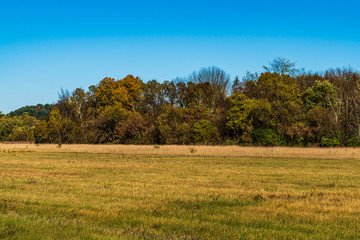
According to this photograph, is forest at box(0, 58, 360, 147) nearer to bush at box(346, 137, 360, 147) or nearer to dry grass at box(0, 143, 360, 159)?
bush at box(346, 137, 360, 147)

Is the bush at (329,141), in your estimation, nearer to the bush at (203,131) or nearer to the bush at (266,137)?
the bush at (266,137)

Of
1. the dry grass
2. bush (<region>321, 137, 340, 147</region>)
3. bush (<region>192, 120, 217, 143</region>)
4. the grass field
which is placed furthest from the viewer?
bush (<region>192, 120, 217, 143</region>)

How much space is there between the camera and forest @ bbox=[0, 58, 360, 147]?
64188 millimetres

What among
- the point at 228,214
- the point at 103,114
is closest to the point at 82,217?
the point at 228,214

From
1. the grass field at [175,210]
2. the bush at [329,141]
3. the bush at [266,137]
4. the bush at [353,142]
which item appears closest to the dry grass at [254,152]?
the bush at [266,137]

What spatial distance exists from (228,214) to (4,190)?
8.44 metres

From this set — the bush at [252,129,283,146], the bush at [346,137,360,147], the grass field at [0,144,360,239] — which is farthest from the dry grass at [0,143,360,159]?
the grass field at [0,144,360,239]

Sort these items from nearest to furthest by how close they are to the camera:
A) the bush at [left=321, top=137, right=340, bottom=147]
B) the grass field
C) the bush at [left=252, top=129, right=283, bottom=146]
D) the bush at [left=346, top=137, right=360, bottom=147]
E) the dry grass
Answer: the grass field, the dry grass, the bush at [left=346, top=137, right=360, bottom=147], the bush at [left=321, top=137, right=340, bottom=147], the bush at [left=252, top=129, right=283, bottom=146]

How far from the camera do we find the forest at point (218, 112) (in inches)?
2527

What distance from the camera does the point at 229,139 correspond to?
6862cm

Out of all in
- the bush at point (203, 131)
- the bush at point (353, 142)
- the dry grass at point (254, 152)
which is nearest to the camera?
the dry grass at point (254, 152)

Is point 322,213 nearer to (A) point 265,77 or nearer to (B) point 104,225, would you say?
(B) point 104,225

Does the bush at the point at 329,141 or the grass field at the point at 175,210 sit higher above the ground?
the bush at the point at 329,141

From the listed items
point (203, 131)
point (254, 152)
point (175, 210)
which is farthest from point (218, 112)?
point (175, 210)
